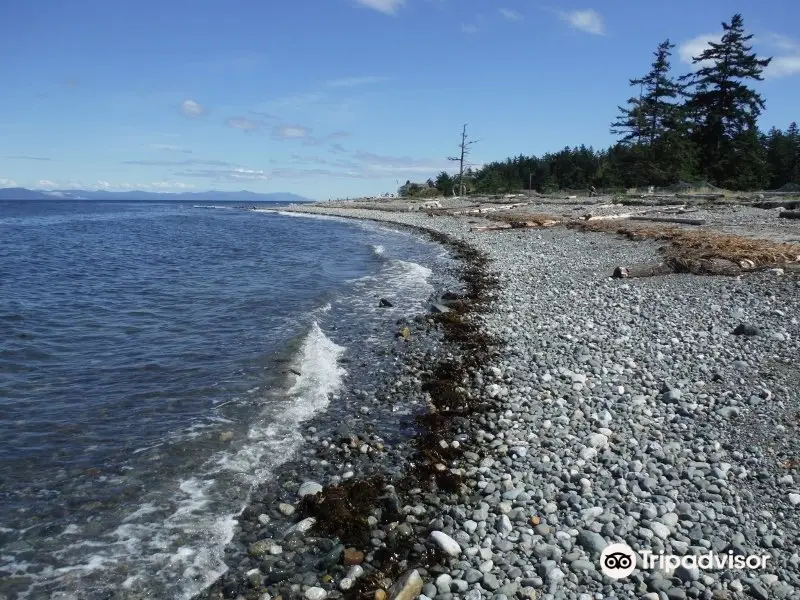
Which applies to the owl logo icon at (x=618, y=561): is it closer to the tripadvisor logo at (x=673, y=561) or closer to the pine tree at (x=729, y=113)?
the tripadvisor logo at (x=673, y=561)

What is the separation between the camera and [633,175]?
61.8 meters

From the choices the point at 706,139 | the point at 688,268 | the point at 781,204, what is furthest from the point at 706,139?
the point at 688,268

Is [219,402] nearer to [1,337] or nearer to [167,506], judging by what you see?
[167,506]

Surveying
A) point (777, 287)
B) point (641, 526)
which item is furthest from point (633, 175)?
point (641, 526)

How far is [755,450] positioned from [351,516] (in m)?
4.64

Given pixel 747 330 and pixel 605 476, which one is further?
pixel 747 330

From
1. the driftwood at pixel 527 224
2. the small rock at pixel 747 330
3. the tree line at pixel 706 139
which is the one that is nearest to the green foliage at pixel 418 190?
the tree line at pixel 706 139

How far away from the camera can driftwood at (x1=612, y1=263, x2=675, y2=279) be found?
52.1ft

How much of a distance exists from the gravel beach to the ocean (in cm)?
92

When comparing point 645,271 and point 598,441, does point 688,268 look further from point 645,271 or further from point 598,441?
point 598,441

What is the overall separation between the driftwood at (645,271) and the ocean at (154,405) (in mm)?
6494

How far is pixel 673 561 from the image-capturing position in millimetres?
4371

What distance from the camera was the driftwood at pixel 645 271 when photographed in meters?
15.9

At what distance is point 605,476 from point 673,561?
136 cm
